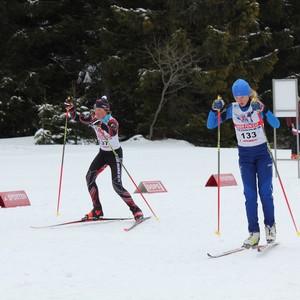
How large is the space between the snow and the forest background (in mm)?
12602

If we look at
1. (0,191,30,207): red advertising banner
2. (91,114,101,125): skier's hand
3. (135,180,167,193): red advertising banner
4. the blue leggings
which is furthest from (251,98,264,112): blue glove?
(135,180,167,193): red advertising banner

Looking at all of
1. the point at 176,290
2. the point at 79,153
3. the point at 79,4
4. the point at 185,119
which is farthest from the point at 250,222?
the point at 79,4

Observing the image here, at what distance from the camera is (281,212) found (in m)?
9.09

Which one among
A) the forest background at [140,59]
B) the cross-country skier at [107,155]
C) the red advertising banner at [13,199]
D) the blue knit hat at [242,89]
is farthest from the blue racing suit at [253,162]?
the forest background at [140,59]

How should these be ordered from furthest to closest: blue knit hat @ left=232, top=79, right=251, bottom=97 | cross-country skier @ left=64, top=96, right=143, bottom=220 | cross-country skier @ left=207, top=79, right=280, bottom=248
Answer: cross-country skier @ left=64, top=96, right=143, bottom=220, cross-country skier @ left=207, top=79, right=280, bottom=248, blue knit hat @ left=232, top=79, right=251, bottom=97

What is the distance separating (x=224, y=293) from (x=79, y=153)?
14.8m

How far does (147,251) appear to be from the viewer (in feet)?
21.9

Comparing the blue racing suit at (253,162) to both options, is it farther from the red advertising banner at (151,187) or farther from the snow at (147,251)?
the red advertising banner at (151,187)

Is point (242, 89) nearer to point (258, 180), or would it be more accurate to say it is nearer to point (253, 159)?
point (253, 159)

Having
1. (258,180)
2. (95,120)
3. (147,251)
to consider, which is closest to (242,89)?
(258,180)

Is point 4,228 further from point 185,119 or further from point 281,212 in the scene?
point 185,119

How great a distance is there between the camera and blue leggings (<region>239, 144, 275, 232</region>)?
652cm

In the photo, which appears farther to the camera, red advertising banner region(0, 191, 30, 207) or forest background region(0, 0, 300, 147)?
forest background region(0, 0, 300, 147)

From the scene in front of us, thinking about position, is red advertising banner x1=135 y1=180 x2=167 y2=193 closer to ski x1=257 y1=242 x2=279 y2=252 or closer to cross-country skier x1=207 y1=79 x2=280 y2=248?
cross-country skier x1=207 y1=79 x2=280 y2=248
